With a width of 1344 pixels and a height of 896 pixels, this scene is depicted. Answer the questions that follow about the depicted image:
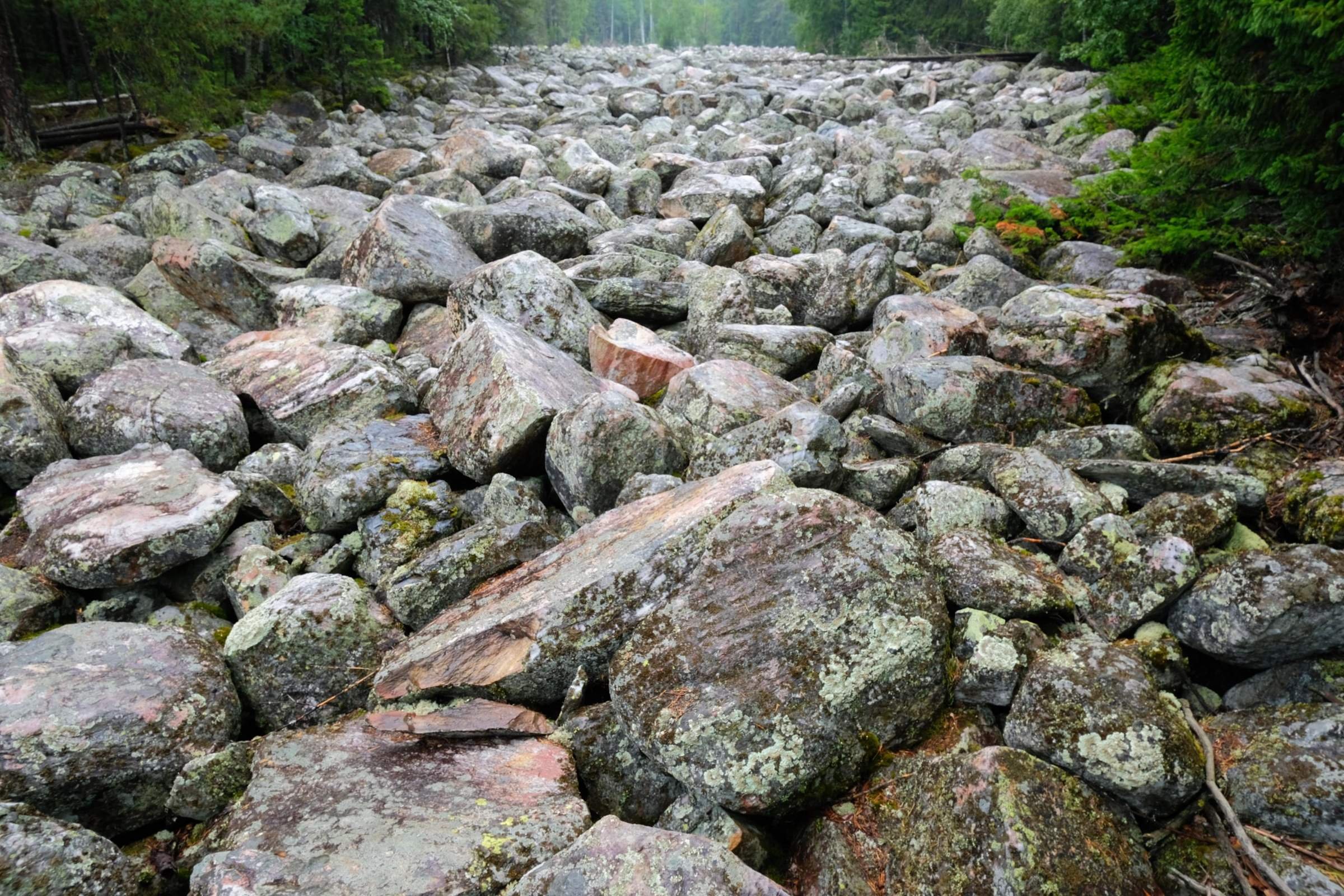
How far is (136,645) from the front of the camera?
4.77 m

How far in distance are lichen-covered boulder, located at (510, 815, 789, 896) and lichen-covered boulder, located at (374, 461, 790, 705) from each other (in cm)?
139

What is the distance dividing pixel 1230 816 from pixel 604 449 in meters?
4.41

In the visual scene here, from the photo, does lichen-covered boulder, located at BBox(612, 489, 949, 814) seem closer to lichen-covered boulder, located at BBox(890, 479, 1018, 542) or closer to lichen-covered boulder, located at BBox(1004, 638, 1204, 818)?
lichen-covered boulder, located at BBox(1004, 638, 1204, 818)

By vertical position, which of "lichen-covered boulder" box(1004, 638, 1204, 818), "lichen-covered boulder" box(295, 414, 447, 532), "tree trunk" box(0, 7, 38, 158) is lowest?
"lichen-covered boulder" box(295, 414, 447, 532)

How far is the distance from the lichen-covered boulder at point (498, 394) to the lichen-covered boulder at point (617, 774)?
299cm

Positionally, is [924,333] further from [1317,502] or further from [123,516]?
[123,516]

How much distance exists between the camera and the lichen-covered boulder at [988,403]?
6.17 meters

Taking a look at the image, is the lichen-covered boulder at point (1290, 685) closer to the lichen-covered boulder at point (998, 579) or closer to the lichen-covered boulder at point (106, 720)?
the lichen-covered boulder at point (998, 579)

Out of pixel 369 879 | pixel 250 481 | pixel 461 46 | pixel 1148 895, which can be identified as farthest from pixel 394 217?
pixel 461 46

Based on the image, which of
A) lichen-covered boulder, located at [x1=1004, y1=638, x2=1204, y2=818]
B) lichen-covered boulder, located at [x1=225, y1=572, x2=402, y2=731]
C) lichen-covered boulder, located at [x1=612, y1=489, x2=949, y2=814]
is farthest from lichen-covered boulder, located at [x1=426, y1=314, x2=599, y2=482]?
lichen-covered boulder, located at [x1=1004, y1=638, x2=1204, y2=818]

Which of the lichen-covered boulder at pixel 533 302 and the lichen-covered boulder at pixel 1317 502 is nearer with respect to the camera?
the lichen-covered boulder at pixel 1317 502

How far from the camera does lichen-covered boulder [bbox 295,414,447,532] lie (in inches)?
249

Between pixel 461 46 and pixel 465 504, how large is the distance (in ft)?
137

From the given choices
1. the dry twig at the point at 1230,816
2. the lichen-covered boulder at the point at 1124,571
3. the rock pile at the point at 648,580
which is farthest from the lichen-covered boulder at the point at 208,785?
the lichen-covered boulder at the point at 1124,571
